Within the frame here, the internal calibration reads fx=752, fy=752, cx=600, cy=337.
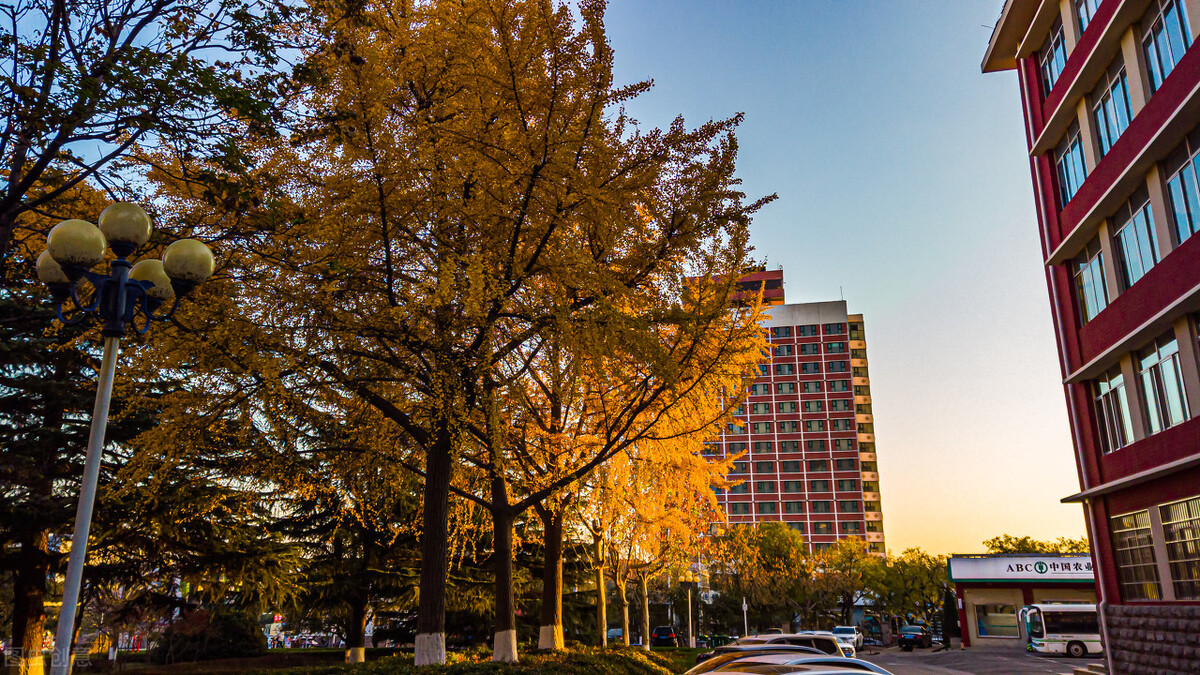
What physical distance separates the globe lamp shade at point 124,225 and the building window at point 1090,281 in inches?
831

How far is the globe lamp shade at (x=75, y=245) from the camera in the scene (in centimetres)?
718

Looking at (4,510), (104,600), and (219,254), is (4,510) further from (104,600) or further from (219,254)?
(104,600)

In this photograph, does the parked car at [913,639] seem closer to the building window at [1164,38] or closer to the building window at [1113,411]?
the building window at [1113,411]

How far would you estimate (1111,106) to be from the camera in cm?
1877

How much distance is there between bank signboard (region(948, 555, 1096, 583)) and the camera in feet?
154

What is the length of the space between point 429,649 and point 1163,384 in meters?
16.4

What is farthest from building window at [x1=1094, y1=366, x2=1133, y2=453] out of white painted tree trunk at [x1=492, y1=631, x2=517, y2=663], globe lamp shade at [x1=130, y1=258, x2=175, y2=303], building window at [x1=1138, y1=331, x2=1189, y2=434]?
globe lamp shade at [x1=130, y1=258, x2=175, y2=303]

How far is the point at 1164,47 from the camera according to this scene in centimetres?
1602

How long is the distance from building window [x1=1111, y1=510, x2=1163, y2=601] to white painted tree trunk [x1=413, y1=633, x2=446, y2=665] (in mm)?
16016

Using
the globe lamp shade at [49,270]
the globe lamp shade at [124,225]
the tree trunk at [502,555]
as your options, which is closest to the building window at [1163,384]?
the tree trunk at [502,555]

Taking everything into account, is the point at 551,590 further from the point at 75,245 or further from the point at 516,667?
the point at 75,245

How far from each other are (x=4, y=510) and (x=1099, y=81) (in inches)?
1130

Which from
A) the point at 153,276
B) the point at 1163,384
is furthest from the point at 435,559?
the point at 1163,384

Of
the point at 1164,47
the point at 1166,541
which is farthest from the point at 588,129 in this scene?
the point at 1166,541
